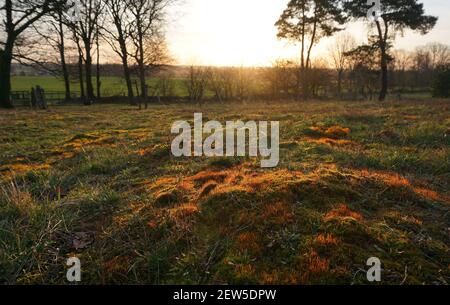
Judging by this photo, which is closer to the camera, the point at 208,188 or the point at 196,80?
the point at 208,188

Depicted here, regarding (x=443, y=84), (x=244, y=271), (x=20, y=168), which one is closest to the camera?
(x=244, y=271)

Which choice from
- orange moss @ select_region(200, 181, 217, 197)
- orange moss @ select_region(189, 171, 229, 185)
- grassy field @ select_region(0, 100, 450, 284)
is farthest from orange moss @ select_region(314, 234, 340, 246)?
orange moss @ select_region(189, 171, 229, 185)

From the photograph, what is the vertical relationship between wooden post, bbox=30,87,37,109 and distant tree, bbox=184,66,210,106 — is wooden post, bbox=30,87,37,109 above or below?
below

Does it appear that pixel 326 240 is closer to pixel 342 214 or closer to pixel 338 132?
pixel 342 214

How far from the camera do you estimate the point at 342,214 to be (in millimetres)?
4055

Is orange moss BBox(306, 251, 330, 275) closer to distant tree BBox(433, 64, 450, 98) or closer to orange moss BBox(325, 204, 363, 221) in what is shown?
orange moss BBox(325, 204, 363, 221)

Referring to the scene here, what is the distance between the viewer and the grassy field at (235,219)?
10.4 ft

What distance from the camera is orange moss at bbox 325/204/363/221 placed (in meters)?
3.95

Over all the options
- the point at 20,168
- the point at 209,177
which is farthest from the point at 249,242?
the point at 20,168

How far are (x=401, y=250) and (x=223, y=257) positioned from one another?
188 centimetres

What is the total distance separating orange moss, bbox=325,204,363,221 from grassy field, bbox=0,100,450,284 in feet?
0.08

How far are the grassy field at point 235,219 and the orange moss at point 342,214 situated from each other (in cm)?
3

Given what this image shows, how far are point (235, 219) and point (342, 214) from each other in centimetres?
136
